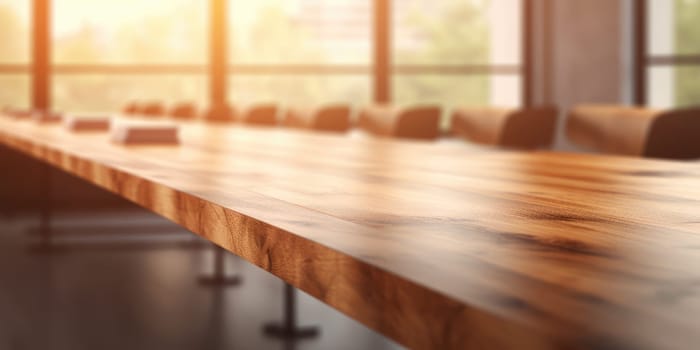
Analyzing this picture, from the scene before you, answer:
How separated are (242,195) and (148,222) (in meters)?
5.30

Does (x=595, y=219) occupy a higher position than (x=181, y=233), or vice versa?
(x=595, y=219)

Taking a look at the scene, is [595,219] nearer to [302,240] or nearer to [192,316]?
[302,240]

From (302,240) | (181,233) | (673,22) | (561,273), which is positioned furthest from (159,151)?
(673,22)

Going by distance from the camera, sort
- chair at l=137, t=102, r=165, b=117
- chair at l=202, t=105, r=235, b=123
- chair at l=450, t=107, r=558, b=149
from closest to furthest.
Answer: chair at l=450, t=107, r=558, b=149 → chair at l=202, t=105, r=235, b=123 → chair at l=137, t=102, r=165, b=117

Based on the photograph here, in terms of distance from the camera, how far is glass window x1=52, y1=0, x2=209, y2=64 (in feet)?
28.0

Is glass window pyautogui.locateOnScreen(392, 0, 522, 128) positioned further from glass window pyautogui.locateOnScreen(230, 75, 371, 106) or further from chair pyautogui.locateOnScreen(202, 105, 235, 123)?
chair pyautogui.locateOnScreen(202, 105, 235, 123)

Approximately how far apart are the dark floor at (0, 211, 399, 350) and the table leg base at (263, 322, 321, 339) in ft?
0.12

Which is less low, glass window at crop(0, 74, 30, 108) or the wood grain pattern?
glass window at crop(0, 74, 30, 108)


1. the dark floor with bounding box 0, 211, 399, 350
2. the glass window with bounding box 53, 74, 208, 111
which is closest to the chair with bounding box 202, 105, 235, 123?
the dark floor with bounding box 0, 211, 399, 350

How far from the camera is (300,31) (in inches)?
355

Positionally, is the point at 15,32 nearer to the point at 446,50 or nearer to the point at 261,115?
the point at 261,115

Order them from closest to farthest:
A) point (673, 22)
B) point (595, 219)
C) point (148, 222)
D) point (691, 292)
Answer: point (691, 292) → point (595, 219) → point (148, 222) → point (673, 22)

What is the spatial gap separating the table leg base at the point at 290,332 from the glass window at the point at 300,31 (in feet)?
19.2

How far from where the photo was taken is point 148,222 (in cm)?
634
